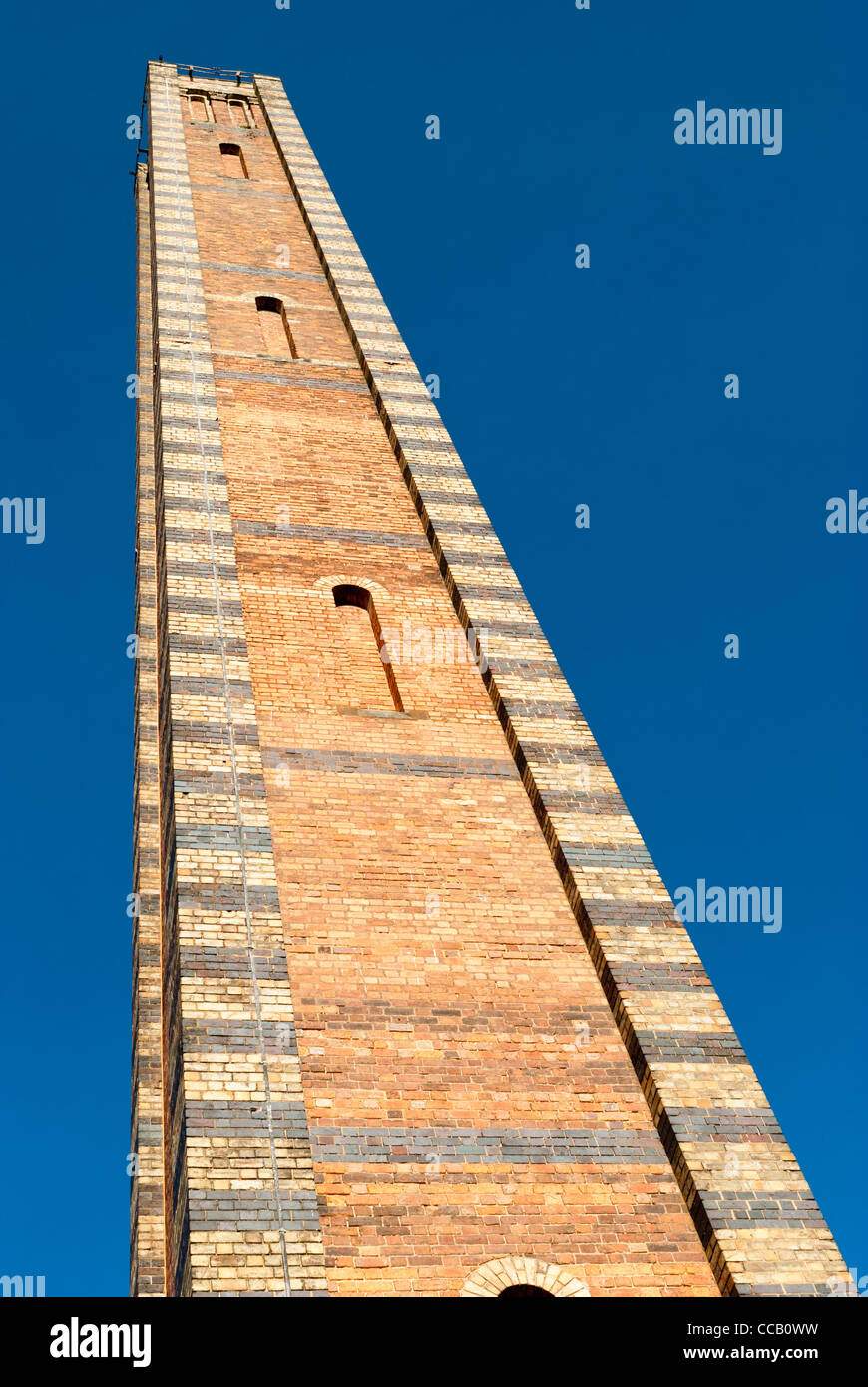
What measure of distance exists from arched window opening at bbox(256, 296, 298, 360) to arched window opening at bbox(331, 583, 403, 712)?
4884 mm

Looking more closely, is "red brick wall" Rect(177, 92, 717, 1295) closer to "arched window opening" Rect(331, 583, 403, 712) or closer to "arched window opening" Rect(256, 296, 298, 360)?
"arched window opening" Rect(331, 583, 403, 712)

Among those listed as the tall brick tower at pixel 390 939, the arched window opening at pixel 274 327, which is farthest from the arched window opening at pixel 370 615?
the arched window opening at pixel 274 327

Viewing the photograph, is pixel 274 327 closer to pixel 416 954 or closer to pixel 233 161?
pixel 233 161

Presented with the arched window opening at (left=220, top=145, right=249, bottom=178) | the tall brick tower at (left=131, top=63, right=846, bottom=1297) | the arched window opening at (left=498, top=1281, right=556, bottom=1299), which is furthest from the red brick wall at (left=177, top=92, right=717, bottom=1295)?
the arched window opening at (left=220, top=145, right=249, bottom=178)

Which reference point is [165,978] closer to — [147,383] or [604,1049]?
[604,1049]

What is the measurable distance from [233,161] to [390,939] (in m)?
17.4

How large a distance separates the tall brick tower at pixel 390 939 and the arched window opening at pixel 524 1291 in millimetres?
43

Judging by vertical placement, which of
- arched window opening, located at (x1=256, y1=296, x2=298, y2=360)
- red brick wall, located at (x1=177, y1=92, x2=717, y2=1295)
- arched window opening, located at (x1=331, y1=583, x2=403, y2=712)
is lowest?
red brick wall, located at (x1=177, y1=92, x2=717, y2=1295)

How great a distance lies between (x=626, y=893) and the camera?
1079 cm

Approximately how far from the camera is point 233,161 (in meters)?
23.9

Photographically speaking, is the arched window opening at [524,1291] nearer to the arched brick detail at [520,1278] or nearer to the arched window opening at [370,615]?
the arched brick detail at [520,1278]

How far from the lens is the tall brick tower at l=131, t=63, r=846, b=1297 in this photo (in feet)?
27.8

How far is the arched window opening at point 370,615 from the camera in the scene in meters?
12.8

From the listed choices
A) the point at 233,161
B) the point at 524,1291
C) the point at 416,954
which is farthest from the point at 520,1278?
the point at 233,161
